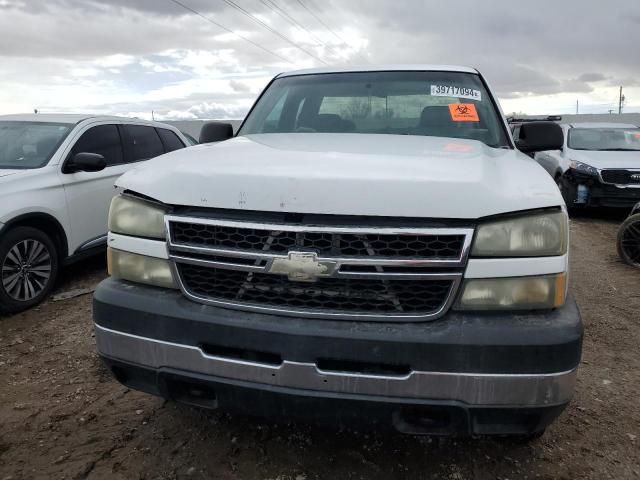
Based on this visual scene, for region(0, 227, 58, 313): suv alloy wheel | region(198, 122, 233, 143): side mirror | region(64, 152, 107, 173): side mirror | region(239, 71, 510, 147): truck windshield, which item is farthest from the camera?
region(64, 152, 107, 173): side mirror

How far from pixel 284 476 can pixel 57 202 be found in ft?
12.0

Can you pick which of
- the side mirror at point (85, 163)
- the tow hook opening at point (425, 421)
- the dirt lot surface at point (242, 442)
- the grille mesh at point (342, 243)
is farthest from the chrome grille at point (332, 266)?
the side mirror at point (85, 163)

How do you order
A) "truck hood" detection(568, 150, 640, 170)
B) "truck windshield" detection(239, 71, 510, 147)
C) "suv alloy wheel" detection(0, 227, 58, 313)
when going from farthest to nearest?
"truck hood" detection(568, 150, 640, 170), "suv alloy wheel" detection(0, 227, 58, 313), "truck windshield" detection(239, 71, 510, 147)

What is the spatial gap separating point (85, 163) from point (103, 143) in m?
0.87

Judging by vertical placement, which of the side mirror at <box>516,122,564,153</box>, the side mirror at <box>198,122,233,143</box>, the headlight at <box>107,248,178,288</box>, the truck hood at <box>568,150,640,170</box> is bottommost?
the truck hood at <box>568,150,640,170</box>

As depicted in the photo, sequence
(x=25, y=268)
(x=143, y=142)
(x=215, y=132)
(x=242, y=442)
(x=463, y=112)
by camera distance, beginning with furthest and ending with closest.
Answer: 1. (x=143, y=142)
2. (x=25, y=268)
3. (x=215, y=132)
4. (x=463, y=112)
5. (x=242, y=442)

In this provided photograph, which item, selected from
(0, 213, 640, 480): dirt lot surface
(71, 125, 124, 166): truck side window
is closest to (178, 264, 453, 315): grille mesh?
(0, 213, 640, 480): dirt lot surface

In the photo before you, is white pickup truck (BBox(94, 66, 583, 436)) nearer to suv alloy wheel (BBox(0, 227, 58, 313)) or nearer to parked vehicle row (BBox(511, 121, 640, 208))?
suv alloy wheel (BBox(0, 227, 58, 313))

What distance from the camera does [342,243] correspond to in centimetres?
191

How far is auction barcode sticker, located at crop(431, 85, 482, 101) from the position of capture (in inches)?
132

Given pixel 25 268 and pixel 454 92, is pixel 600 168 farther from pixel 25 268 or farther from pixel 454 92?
pixel 25 268

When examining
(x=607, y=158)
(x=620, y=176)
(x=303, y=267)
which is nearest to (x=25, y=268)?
(x=303, y=267)

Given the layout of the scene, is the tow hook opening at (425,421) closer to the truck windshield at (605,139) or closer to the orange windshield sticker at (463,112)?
the orange windshield sticker at (463,112)

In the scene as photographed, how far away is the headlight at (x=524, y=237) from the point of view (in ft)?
6.11
